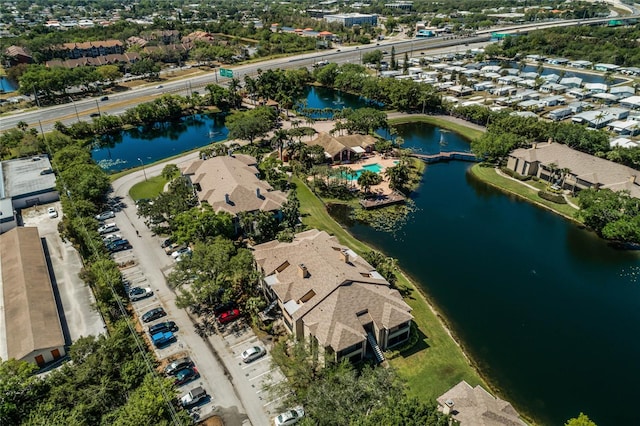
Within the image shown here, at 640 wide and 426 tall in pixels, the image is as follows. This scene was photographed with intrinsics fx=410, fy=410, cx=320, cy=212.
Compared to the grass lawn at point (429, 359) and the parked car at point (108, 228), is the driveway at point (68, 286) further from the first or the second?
the grass lawn at point (429, 359)

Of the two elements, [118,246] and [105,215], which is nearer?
[118,246]

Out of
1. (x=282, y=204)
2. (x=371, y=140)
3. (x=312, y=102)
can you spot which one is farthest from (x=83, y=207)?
(x=312, y=102)

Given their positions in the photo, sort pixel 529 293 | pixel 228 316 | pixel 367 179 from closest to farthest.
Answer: pixel 228 316 → pixel 529 293 → pixel 367 179

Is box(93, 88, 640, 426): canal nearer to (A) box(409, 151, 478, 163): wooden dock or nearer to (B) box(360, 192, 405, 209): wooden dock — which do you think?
(B) box(360, 192, 405, 209): wooden dock

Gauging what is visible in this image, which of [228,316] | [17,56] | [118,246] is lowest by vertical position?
[228,316]

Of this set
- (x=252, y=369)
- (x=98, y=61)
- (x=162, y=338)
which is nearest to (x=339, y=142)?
(x=162, y=338)

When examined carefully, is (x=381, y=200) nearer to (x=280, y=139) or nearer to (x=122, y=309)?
(x=280, y=139)

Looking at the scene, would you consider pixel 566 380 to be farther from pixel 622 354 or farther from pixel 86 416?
pixel 86 416

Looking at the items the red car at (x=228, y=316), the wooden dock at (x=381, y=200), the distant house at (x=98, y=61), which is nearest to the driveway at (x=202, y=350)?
the red car at (x=228, y=316)
